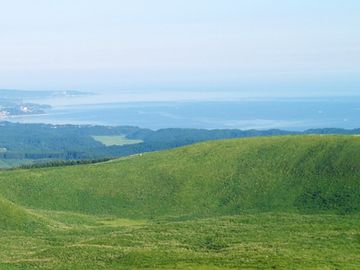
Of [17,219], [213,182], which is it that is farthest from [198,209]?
[17,219]

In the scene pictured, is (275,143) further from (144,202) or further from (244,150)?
(144,202)

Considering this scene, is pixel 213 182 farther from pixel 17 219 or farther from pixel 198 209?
pixel 17 219

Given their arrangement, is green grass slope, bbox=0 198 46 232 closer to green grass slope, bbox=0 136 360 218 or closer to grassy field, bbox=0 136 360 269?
grassy field, bbox=0 136 360 269

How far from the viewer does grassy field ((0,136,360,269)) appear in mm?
48656

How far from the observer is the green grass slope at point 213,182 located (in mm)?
76188

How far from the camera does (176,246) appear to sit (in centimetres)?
5312

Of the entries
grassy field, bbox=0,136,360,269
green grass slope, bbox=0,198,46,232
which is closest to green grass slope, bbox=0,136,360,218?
grassy field, bbox=0,136,360,269

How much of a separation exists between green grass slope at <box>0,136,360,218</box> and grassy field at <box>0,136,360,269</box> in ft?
0.48

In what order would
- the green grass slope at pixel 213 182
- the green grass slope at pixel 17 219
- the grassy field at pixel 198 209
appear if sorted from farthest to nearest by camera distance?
the green grass slope at pixel 213 182 → the green grass slope at pixel 17 219 → the grassy field at pixel 198 209

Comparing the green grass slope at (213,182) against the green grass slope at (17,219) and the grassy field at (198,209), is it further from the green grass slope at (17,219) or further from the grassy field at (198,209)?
the green grass slope at (17,219)

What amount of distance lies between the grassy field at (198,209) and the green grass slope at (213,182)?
0.48 feet

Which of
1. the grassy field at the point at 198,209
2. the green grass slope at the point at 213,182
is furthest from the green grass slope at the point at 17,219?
the green grass slope at the point at 213,182

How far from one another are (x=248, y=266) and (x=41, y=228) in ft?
98.2

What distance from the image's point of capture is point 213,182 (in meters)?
83.7
